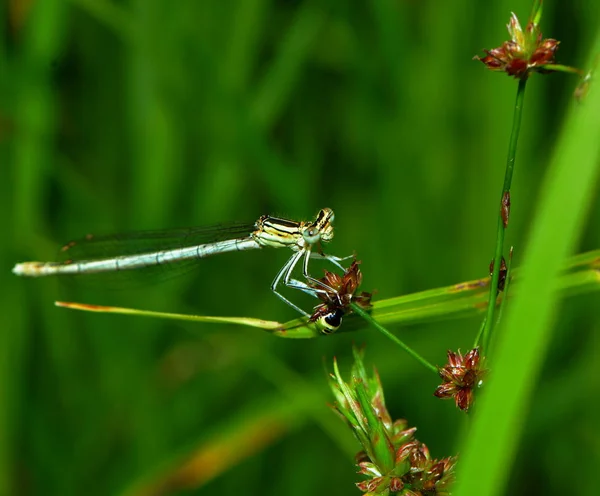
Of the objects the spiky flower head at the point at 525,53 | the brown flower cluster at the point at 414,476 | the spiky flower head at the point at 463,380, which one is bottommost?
the brown flower cluster at the point at 414,476

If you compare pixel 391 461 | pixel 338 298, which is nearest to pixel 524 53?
pixel 338 298

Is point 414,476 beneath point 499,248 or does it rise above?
beneath

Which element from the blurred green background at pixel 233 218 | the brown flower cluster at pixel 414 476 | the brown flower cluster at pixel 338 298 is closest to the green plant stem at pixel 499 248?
the brown flower cluster at pixel 414 476

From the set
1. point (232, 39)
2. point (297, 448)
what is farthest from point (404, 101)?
point (297, 448)

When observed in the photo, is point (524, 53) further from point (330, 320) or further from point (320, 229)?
point (320, 229)

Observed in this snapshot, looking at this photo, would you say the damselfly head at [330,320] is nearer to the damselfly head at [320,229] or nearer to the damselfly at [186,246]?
the damselfly at [186,246]

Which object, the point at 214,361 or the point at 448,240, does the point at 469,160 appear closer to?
the point at 448,240
